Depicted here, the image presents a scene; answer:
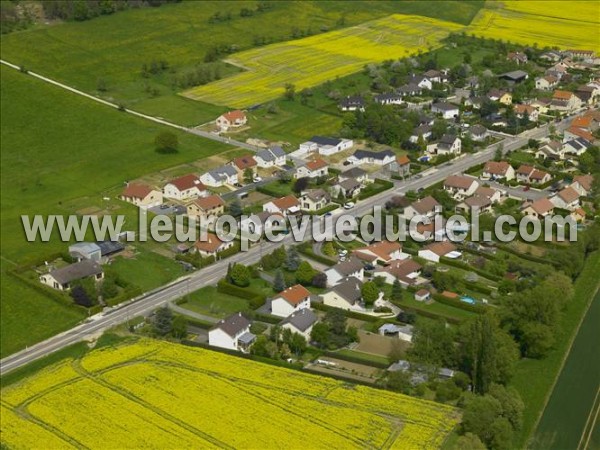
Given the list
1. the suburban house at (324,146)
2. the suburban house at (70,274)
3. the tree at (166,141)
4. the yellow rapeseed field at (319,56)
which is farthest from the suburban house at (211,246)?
the yellow rapeseed field at (319,56)

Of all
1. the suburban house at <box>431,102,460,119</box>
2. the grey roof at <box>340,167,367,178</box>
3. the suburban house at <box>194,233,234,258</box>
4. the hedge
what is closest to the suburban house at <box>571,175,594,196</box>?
the grey roof at <box>340,167,367,178</box>

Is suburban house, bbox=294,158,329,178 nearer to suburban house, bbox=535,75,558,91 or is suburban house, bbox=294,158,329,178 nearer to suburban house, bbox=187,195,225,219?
suburban house, bbox=187,195,225,219

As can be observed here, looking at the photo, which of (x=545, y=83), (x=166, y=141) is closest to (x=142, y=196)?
(x=166, y=141)

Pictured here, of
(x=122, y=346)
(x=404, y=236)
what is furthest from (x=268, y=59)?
(x=122, y=346)

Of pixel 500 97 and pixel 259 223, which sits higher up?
pixel 500 97

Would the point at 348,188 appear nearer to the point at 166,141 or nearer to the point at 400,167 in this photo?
the point at 400,167

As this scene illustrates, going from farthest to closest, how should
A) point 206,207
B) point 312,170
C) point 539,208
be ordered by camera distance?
point 312,170
point 206,207
point 539,208
